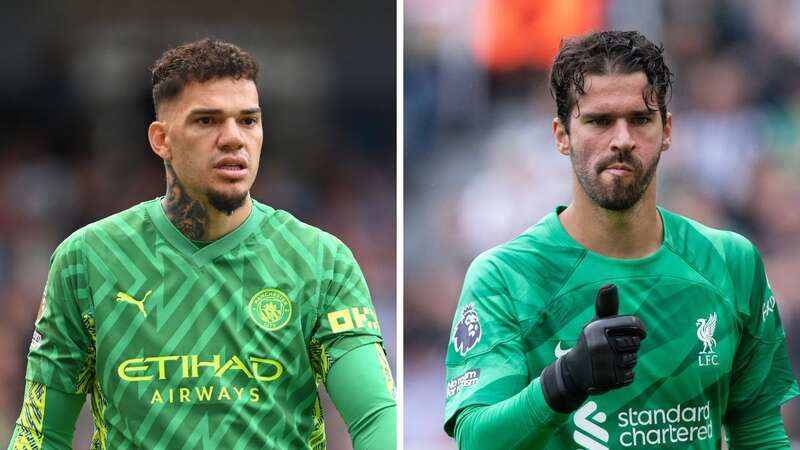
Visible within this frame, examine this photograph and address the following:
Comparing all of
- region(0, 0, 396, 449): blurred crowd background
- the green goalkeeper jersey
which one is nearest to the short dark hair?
the green goalkeeper jersey

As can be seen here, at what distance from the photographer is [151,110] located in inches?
408

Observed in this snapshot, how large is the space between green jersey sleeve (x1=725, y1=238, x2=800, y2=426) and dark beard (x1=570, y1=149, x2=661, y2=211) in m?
0.54

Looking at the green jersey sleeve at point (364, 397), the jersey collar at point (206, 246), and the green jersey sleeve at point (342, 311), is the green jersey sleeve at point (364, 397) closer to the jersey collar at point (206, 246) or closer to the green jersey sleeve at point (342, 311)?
the green jersey sleeve at point (342, 311)

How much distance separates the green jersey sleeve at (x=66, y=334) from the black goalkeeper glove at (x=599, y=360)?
2.06m

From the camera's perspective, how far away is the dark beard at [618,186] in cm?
480

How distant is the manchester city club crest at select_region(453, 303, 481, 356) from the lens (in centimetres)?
483

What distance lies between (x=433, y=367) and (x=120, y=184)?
2967 millimetres

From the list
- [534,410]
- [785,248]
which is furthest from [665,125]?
[785,248]

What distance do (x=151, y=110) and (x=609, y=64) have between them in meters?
6.17

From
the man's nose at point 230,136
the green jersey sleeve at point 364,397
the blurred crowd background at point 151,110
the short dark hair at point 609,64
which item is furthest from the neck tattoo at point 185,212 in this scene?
the blurred crowd background at point 151,110

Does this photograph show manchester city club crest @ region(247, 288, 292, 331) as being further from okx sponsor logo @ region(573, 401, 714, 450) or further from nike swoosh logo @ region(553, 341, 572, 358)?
okx sponsor logo @ region(573, 401, 714, 450)

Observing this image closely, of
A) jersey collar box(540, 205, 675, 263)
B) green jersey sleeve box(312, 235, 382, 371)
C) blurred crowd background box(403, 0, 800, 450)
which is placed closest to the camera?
jersey collar box(540, 205, 675, 263)

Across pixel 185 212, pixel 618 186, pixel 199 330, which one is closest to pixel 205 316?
pixel 199 330

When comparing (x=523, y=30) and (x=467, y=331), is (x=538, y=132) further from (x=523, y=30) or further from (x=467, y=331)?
(x=467, y=331)
